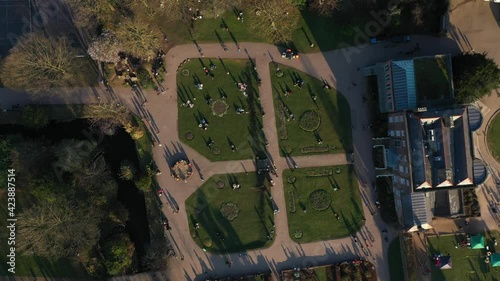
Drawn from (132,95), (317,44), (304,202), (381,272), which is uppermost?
(132,95)

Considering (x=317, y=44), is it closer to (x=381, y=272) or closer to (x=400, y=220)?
(x=400, y=220)

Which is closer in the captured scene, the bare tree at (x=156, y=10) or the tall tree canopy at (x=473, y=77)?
the tall tree canopy at (x=473, y=77)

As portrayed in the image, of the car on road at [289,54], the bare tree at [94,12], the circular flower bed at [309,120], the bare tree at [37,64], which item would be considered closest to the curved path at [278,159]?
the car on road at [289,54]

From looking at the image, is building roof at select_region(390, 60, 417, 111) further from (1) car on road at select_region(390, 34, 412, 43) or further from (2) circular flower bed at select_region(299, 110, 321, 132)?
(2) circular flower bed at select_region(299, 110, 321, 132)

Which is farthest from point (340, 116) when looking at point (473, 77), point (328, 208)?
point (473, 77)

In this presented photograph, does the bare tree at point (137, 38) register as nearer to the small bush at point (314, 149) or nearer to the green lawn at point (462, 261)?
the small bush at point (314, 149)

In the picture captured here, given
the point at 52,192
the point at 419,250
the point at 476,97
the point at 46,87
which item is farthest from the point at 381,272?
the point at 46,87
